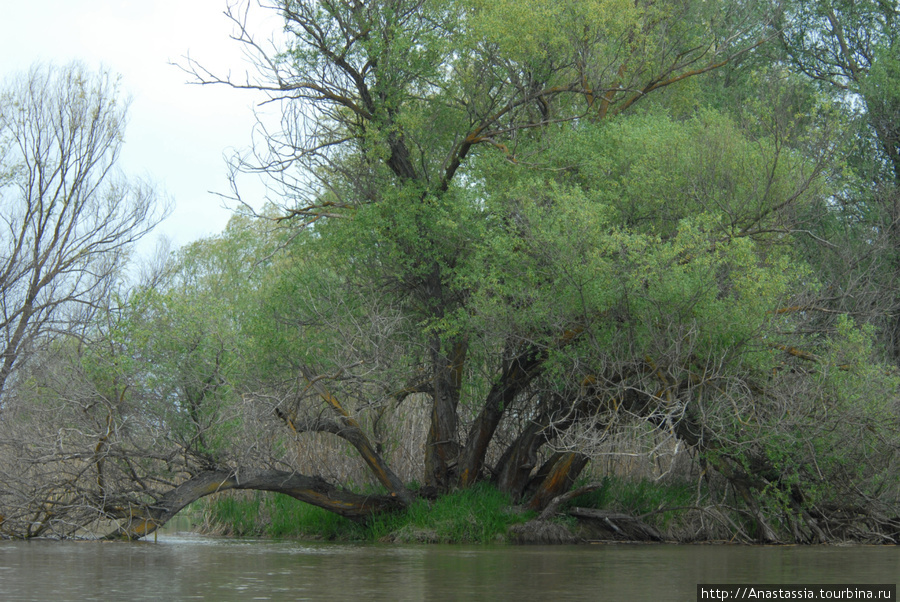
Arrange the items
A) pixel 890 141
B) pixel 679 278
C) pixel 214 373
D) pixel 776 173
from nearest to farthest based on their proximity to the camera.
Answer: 1. pixel 679 278
2. pixel 214 373
3. pixel 776 173
4. pixel 890 141

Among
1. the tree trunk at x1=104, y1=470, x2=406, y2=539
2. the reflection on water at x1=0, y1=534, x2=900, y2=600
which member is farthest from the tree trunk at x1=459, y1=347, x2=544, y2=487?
the reflection on water at x1=0, y1=534, x2=900, y2=600

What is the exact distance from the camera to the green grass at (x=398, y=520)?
54.8ft

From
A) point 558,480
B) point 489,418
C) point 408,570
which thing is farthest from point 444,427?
point 408,570

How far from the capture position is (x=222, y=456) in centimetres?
1538

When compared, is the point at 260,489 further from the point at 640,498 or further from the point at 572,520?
the point at 640,498

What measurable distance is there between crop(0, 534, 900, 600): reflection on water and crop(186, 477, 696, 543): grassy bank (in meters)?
1.45

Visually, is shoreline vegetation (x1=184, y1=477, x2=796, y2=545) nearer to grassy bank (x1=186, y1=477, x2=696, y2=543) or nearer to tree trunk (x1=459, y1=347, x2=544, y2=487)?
grassy bank (x1=186, y1=477, x2=696, y2=543)

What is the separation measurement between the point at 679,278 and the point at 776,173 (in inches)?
146

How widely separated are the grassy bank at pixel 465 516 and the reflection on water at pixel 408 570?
57.1 inches

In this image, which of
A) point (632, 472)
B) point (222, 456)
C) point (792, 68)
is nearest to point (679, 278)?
point (632, 472)

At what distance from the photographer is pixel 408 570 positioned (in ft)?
33.8

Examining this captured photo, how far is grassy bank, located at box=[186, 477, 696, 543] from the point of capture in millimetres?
16688

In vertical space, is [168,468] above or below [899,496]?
above

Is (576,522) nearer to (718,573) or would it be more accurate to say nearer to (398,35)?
(718,573)
